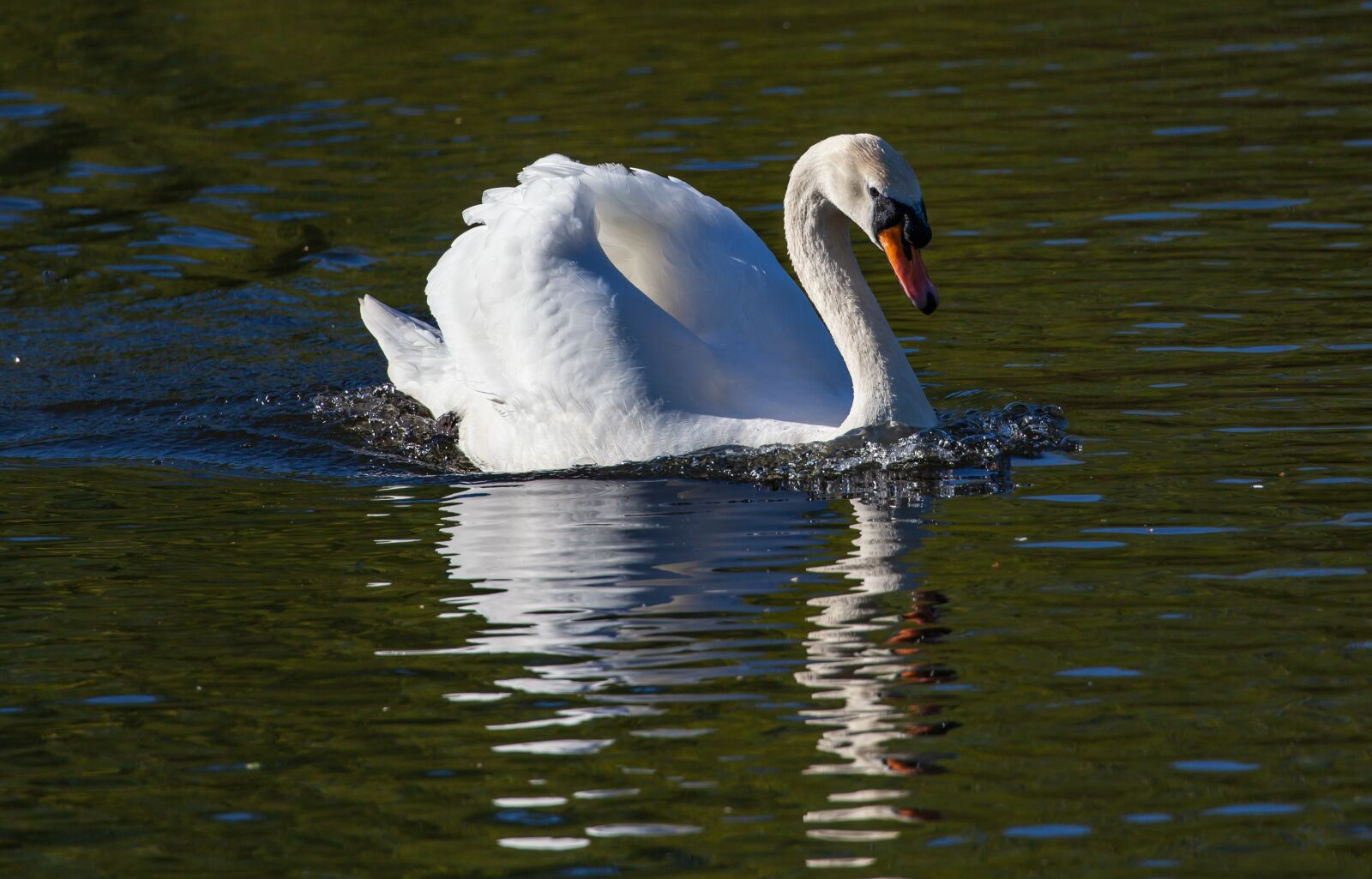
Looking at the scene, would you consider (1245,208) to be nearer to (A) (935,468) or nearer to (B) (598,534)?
(A) (935,468)

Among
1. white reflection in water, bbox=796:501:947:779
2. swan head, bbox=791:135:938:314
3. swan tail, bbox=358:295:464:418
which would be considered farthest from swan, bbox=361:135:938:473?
white reflection in water, bbox=796:501:947:779

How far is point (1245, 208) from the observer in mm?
12133

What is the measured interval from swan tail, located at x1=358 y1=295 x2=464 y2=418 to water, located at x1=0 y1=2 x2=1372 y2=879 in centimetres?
21

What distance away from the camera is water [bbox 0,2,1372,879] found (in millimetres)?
5047

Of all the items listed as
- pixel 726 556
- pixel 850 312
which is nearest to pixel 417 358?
pixel 850 312

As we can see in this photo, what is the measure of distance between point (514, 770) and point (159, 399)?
5.47 meters

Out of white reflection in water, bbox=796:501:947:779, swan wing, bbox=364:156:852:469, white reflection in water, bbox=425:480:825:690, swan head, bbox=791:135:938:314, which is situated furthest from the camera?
swan wing, bbox=364:156:852:469

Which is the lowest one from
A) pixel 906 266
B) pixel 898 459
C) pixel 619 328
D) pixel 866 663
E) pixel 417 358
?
pixel 866 663

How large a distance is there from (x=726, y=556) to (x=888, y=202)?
1767mm

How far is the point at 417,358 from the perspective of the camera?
32.5ft

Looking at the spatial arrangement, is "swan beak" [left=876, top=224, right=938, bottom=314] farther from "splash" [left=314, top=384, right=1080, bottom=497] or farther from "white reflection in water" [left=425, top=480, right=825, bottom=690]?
"white reflection in water" [left=425, top=480, right=825, bottom=690]

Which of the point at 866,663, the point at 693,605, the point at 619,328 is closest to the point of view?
the point at 866,663

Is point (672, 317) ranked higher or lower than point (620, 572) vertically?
higher

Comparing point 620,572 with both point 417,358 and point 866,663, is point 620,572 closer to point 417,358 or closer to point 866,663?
point 866,663
